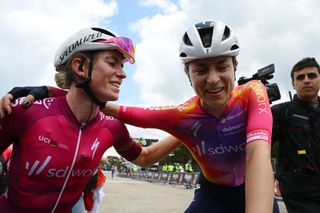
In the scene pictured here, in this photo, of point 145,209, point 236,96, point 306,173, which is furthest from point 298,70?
point 145,209

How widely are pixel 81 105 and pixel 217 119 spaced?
1.15 meters

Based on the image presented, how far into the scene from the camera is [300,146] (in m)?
4.07

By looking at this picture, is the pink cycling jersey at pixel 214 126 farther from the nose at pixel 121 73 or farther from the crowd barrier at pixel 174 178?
the crowd barrier at pixel 174 178

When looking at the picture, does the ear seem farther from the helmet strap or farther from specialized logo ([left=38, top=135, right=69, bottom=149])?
specialized logo ([left=38, top=135, right=69, bottom=149])

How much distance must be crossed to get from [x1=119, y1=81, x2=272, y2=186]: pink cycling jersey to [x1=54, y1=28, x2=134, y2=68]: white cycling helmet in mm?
572

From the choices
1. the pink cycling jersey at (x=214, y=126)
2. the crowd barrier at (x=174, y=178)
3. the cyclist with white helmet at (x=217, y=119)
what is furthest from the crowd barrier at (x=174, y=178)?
the pink cycling jersey at (x=214, y=126)

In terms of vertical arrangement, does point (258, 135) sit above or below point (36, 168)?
above

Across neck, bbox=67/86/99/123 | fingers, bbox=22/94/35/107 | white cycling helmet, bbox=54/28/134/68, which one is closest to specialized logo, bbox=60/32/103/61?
white cycling helmet, bbox=54/28/134/68

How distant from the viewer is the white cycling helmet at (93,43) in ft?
9.62

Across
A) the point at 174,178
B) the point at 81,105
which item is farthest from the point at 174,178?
the point at 81,105

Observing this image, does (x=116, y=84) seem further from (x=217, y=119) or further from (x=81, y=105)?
(x=217, y=119)

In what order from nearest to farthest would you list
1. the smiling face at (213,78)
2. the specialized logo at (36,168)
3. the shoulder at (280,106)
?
the specialized logo at (36,168) → the smiling face at (213,78) → the shoulder at (280,106)

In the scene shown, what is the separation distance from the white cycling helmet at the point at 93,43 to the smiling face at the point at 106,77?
9 cm

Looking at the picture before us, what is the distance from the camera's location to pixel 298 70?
4.59 metres
